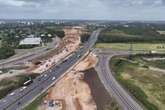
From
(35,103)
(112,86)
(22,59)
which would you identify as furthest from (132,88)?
(22,59)

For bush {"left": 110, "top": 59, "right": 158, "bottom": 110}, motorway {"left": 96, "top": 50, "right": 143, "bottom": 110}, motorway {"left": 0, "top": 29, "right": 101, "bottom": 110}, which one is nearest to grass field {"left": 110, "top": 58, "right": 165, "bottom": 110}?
bush {"left": 110, "top": 59, "right": 158, "bottom": 110}

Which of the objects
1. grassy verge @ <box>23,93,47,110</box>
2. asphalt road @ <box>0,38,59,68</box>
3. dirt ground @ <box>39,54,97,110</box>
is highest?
grassy verge @ <box>23,93,47,110</box>

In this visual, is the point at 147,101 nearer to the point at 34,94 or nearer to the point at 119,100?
the point at 119,100

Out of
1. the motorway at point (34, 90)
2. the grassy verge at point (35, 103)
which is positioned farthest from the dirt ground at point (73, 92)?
the motorway at point (34, 90)

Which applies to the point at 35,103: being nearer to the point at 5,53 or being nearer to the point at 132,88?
the point at 132,88

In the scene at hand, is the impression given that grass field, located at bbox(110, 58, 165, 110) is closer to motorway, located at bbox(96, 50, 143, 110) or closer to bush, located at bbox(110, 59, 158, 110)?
bush, located at bbox(110, 59, 158, 110)
